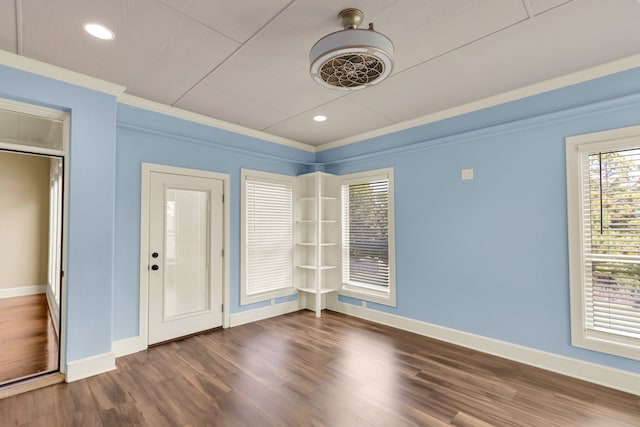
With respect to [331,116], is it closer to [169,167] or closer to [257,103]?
[257,103]

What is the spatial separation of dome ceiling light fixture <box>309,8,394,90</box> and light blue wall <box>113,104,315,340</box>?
7.50 ft

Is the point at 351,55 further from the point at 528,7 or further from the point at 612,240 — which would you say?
the point at 612,240

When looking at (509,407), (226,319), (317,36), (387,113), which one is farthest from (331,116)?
(509,407)

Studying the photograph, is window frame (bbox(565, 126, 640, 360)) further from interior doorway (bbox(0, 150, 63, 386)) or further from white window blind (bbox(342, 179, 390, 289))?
interior doorway (bbox(0, 150, 63, 386))

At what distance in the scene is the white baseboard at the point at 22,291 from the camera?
5485 millimetres

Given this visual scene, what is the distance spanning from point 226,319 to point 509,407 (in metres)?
3.19

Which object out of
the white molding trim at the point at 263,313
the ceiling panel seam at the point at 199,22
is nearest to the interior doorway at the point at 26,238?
the white molding trim at the point at 263,313

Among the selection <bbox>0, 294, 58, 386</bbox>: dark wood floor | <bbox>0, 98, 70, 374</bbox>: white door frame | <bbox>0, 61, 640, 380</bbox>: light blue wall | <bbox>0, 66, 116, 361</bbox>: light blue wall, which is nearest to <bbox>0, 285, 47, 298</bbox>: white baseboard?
<bbox>0, 294, 58, 386</bbox>: dark wood floor

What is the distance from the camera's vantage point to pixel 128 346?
128 inches

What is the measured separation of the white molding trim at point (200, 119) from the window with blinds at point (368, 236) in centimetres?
118

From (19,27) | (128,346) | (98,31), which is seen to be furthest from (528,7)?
→ (128,346)

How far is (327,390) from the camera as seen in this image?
2.54 m

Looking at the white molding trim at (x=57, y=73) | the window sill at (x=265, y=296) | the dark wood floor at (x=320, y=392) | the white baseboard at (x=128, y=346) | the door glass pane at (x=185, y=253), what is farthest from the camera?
the window sill at (x=265, y=296)

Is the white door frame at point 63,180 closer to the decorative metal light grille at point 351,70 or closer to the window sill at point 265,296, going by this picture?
the window sill at point 265,296
